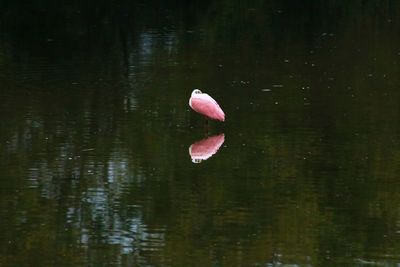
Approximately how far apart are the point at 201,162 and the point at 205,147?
0.93m

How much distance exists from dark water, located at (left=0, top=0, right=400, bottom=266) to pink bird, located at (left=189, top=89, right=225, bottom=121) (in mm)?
243

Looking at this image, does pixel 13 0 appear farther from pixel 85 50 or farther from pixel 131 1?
pixel 85 50

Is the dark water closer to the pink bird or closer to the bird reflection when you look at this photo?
the bird reflection

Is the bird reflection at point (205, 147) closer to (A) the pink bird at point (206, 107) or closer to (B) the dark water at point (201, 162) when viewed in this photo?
(B) the dark water at point (201, 162)

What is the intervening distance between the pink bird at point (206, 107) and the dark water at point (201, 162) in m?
0.24

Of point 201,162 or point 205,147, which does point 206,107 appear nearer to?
point 205,147

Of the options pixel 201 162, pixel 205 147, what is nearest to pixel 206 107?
pixel 205 147

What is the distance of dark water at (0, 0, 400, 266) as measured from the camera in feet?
44.2

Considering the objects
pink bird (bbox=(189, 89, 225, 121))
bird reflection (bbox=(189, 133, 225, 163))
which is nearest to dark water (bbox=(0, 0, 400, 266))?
bird reflection (bbox=(189, 133, 225, 163))

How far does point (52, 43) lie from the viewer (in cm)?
3272

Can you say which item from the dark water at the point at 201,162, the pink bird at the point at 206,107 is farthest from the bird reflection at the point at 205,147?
A: the pink bird at the point at 206,107

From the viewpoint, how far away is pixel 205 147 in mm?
18250

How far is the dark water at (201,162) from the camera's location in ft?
44.2

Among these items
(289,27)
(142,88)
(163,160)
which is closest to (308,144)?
(163,160)
